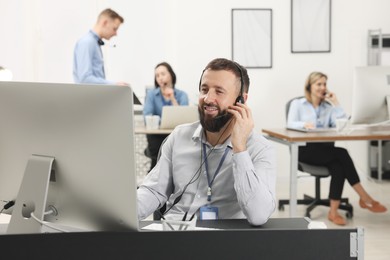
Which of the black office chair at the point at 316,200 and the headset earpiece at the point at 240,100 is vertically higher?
the headset earpiece at the point at 240,100

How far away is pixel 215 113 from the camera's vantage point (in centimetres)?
217

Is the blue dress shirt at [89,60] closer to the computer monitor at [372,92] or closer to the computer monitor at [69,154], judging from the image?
the computer monitor at [372,92]

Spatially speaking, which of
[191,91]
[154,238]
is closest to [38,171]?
[154,238]

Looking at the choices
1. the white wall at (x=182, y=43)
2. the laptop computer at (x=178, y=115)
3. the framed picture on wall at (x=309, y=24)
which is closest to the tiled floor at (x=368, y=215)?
the white wall at (x=182, y=43)

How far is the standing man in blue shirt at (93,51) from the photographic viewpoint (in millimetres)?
5223

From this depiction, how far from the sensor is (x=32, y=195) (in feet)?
5.18

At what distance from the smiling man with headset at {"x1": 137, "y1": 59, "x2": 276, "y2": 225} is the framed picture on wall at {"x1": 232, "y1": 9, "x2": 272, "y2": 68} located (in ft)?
13.7

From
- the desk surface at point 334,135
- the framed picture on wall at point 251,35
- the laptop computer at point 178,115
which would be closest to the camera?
the desk surface at point 334,135

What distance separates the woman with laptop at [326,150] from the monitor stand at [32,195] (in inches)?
136

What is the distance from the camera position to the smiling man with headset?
2.10 metres

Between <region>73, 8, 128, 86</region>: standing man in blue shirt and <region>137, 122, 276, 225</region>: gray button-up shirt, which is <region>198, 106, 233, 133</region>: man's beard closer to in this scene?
<region>137, 122, 276, 225</region>: gray button-up shirt

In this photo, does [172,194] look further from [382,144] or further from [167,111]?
[382,144]

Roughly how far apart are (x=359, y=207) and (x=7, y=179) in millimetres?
4193

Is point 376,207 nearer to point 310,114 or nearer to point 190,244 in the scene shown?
point 310,114
